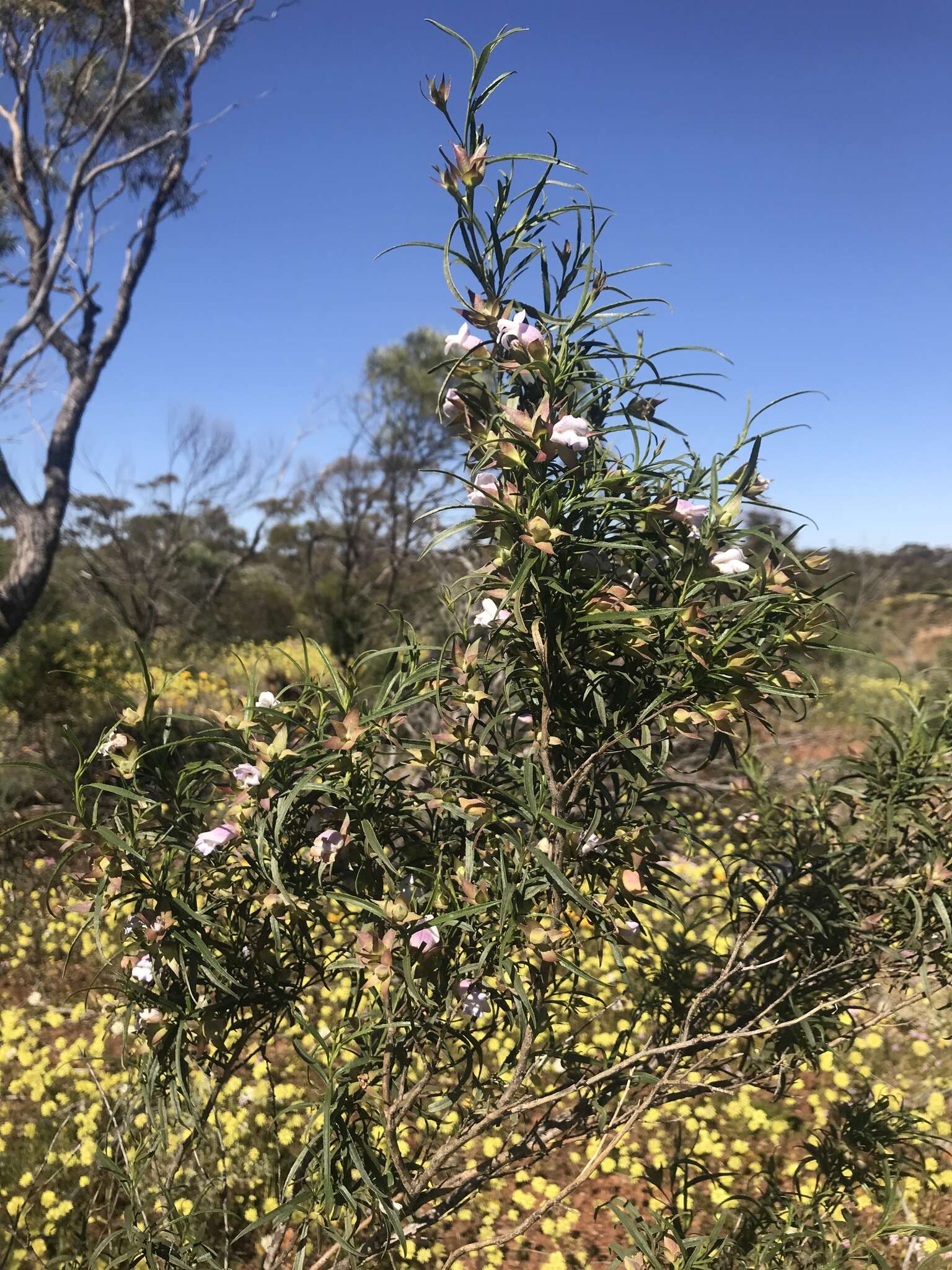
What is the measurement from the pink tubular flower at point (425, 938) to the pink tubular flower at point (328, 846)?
140mm

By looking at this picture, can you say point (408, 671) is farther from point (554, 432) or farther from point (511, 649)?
point (554, 432)

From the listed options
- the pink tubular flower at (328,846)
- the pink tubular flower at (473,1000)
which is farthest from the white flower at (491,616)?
the pink tubular flower at (473,1000)

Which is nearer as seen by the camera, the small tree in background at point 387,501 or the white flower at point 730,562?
the white flower at point 730,562

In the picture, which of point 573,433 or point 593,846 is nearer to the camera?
point 573,433

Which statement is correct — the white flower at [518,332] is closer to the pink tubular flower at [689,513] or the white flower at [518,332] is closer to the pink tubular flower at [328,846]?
the pink tubular flower at [689,513]

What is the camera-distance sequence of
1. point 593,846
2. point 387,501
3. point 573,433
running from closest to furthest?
point 573,433 → point 593,846 → point 387,501

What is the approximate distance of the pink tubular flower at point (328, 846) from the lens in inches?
37.7

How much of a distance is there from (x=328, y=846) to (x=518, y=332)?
0.69 meters

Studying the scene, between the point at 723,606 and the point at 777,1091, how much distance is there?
0.87m

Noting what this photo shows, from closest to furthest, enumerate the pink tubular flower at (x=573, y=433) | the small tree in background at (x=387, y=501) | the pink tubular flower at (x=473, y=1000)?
1. the pink tubular flower at (x=573, y=433)
2. the pink tubular flower at (x=473, y=1000)
3. the small tree in background at (x=387, y=501)

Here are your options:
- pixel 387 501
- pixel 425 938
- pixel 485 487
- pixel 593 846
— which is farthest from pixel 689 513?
pixel 387 501

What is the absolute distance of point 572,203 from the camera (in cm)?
100

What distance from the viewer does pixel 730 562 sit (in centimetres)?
92

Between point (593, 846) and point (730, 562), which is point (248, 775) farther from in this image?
point (730, 562)
